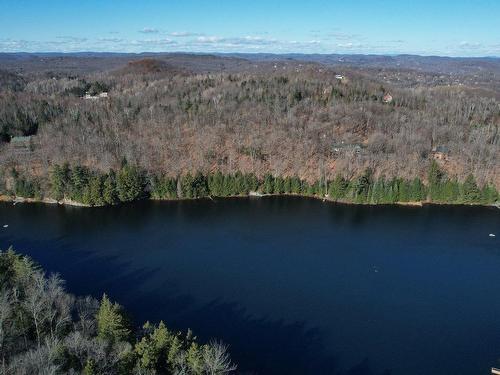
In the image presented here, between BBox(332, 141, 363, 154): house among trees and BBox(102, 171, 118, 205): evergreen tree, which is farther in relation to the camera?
BBox(332, 141, 363, 154): house among trees

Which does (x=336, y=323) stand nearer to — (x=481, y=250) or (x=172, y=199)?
(x=481, y=250)

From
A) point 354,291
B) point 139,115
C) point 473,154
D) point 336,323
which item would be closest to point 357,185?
point 473,154

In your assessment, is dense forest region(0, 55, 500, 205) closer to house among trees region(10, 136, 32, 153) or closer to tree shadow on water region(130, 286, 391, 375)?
house among trees region(10, 136, 32, 153)

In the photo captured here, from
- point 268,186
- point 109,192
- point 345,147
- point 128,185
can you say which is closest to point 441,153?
point 345,147

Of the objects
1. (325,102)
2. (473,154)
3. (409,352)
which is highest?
(325,102)

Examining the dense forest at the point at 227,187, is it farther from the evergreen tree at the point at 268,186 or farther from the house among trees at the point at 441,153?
the house among trees at the point at 441,153

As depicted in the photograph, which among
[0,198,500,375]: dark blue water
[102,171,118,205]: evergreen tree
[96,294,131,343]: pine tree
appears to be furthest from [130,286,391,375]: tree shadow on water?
[102,171,118,205]: evergreen tree
